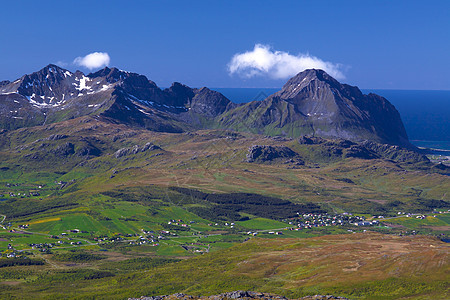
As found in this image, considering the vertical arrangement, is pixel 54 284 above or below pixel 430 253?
below

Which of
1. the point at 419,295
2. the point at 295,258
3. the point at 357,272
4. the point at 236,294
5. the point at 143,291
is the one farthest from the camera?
the point at 295,258

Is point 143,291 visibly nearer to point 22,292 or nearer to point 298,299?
point 22,292

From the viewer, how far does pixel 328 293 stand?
504ft

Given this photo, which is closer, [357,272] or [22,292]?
[357,272]

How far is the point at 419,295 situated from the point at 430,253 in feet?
91.2

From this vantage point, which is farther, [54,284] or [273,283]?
[54,284]

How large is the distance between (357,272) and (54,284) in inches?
4287

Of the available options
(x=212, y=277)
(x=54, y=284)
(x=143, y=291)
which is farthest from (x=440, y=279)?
(x=54, y=284)

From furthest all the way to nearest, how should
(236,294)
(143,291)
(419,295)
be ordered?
(143,291), (419,295), (236,294)

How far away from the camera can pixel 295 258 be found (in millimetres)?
195625

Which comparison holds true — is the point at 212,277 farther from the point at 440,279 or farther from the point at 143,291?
the point at 440,279

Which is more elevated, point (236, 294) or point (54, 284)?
point (236, 294)

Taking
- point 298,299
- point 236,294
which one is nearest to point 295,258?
point 298,299

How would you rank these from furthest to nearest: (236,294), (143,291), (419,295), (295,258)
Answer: (295,258), (143,291), (419,295), (236,294)
